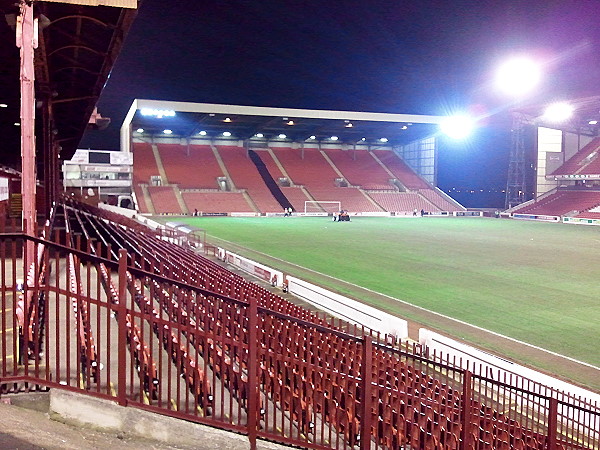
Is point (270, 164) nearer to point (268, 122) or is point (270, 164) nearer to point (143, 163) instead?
point (268, 122)

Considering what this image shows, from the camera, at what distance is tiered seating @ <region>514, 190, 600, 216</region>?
54.7 m

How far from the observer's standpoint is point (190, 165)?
66438 mm

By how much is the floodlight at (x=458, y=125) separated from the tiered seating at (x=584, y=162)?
10777 millimetres

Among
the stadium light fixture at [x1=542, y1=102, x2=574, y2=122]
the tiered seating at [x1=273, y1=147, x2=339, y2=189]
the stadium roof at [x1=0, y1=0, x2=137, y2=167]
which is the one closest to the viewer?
the stadium roof at [x1=0, y1=0, x2=137, y2=167]

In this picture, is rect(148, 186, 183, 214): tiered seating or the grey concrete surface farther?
rect(148, 186, 183, 214): tiered seating

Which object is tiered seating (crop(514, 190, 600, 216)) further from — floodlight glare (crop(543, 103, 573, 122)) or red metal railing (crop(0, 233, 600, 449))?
red metal railing (crop(0, 233, 600, 449))

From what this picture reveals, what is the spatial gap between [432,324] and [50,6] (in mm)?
10173

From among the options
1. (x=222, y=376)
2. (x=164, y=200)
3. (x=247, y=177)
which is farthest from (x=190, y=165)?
(x=222, y=376)

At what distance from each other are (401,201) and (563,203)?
18.0 m

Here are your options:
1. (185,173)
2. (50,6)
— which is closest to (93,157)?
(185,173)

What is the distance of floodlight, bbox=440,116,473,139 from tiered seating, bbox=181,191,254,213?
80.8ft

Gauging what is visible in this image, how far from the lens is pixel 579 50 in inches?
1638

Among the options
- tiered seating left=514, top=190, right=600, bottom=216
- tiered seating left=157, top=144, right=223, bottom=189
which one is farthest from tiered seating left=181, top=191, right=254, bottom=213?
tiered seating left=514, top=190, right=600, bottom=216

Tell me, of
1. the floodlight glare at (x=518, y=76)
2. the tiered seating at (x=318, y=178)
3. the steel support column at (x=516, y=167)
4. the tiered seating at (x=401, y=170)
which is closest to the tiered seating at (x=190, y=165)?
the tiered seating at (x=318, y=178)
